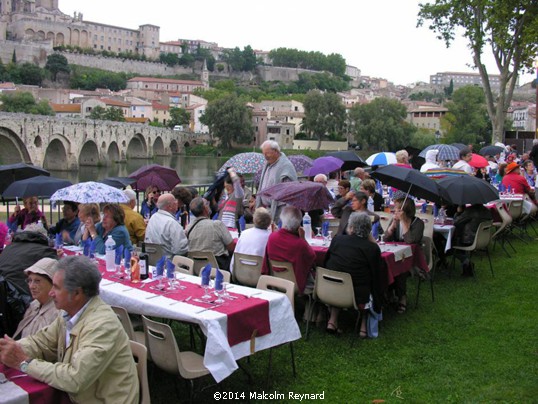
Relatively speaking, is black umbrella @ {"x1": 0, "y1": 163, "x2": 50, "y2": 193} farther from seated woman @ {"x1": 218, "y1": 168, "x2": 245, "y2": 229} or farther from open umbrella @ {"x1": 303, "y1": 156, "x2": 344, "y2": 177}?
open umbrella @ {"x1": 303, "y1": 156, "x2": 344, "y2": 177}

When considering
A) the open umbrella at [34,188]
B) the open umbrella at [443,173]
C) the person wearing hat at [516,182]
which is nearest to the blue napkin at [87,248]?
the open umbrella at [34,188]

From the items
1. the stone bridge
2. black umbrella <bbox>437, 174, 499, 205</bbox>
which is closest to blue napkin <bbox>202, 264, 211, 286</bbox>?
black umbrella <bbox>437, 174, 499, 205</bbox>

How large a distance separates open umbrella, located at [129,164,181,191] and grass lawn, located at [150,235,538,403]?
162 inches

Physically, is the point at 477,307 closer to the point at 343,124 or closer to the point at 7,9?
the point at 343,124

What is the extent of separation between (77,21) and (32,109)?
177 feet

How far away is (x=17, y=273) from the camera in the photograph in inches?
155

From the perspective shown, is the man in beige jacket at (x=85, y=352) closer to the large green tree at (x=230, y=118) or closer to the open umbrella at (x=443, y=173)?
the open umbrella at (x=443, y=173)

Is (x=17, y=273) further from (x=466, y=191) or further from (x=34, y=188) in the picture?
(x=466, y=191)

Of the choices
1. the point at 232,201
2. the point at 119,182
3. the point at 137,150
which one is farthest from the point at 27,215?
the point at 137,150

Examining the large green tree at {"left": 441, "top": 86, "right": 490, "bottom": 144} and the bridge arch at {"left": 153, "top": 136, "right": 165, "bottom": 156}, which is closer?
the large green tree at {"left": 441, "top": 86, "right": 490, "bottom": 144}

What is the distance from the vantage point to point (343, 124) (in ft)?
213

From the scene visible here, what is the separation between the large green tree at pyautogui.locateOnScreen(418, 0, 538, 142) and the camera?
15.1 meters

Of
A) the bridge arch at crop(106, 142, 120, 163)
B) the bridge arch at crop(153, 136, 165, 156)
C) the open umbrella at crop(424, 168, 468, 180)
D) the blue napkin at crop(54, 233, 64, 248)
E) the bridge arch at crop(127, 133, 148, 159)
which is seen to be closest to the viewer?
the blue napkin at crop(54, 233, 64, 248)

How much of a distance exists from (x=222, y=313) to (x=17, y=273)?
1.57 m
